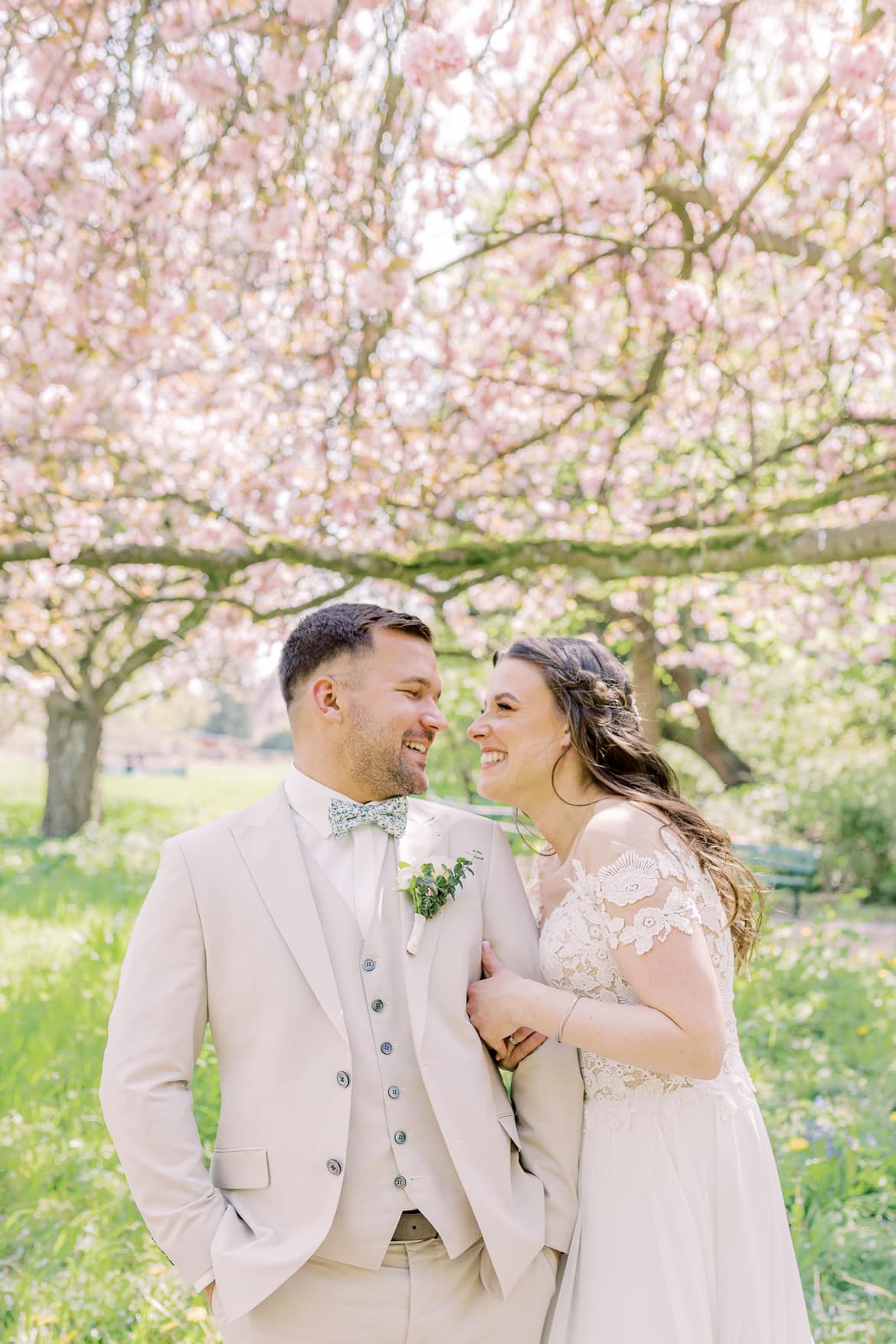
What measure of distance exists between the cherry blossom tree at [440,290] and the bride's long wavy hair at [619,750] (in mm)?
1910

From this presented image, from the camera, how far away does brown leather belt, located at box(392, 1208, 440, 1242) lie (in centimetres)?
209

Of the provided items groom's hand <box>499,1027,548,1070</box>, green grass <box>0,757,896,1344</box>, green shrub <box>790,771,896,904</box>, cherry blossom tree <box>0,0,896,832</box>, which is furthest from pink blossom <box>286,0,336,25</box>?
green shrub <box>790,771,896,904</box>

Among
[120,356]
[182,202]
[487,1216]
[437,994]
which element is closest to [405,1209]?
[487,1216]

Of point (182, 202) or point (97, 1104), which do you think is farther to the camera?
point (97, 1104)

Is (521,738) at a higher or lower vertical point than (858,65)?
lower

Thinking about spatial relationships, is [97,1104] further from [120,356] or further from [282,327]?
[282,327]

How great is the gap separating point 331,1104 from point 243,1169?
9.0 inches

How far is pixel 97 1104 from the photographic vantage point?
4.67m

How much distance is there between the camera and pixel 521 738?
2.71 m

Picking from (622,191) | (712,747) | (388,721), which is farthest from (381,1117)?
(712,747)

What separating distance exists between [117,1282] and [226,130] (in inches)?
145

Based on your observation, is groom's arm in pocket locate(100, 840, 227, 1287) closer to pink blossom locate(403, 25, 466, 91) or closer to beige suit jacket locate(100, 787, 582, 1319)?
beige suit jacket locate(100, 787, 582, 1319)

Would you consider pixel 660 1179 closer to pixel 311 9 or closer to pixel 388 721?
pixel 388 721

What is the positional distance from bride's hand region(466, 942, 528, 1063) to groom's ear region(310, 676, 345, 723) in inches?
26.3
